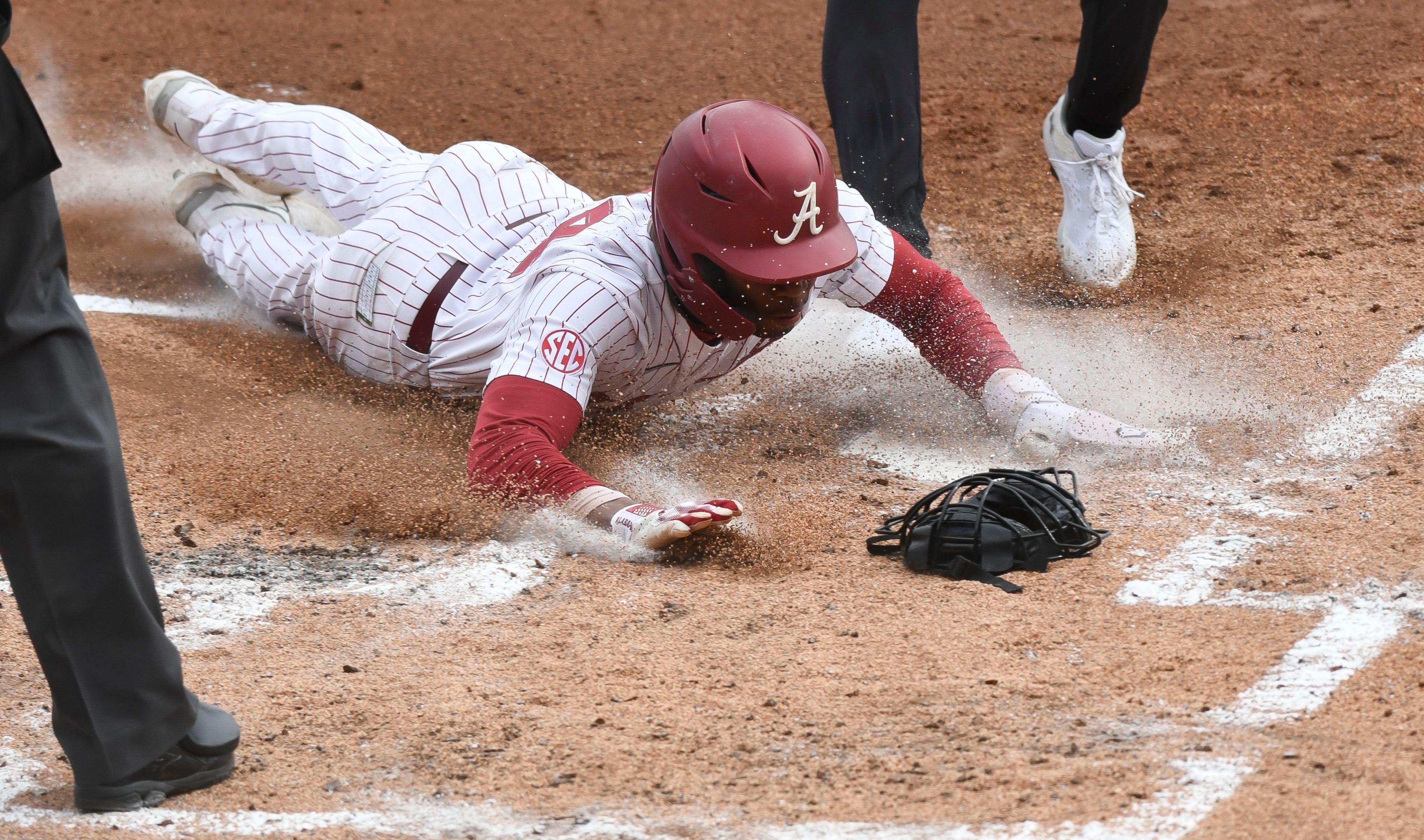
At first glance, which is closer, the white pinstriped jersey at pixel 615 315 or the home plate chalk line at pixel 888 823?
the home plate chalk line at pixel 888 823

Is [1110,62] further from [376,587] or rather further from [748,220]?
[376,587]

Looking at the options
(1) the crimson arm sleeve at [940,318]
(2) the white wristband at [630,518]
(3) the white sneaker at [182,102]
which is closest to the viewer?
(2) the white wristband at [630,518]

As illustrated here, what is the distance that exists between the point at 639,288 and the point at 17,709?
5.12ft

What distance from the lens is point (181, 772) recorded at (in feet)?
6.63

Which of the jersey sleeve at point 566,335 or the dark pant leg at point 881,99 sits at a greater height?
the dark pant leg at point 881,99

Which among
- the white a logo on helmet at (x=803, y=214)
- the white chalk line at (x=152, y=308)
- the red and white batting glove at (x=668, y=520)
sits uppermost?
the white a logo on helmet at (x=803, y=214)

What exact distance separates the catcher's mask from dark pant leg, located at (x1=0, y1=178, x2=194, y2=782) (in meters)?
1.41

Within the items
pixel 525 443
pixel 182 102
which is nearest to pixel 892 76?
pixel 525 443

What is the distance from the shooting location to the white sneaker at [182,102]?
460 centimetres

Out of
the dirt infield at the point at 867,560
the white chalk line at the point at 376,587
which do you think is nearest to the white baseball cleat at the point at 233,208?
the dirt infield at the point at 867,560

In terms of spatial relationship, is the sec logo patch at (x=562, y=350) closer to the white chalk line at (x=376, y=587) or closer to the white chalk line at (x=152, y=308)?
the white chalk line at (x=376, y=587)

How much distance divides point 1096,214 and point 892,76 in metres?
0.81

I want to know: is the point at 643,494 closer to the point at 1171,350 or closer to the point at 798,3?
the point at 1171,350

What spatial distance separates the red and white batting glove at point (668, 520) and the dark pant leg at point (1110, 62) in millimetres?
2316
